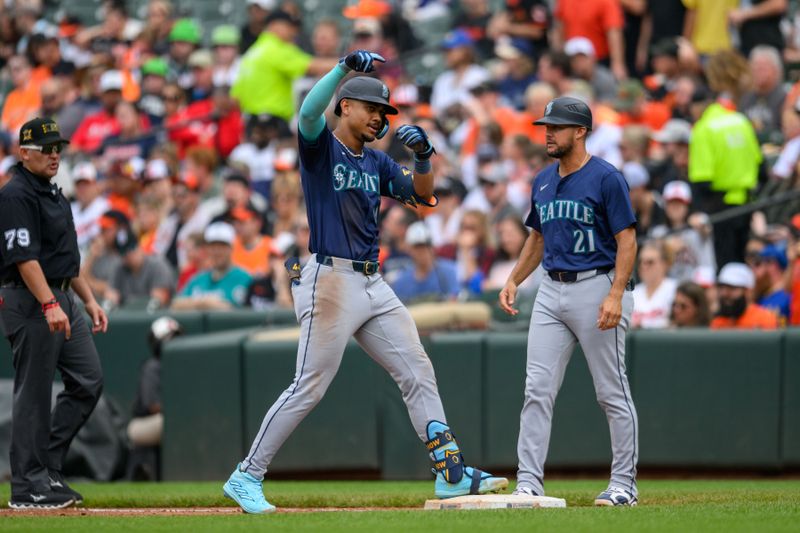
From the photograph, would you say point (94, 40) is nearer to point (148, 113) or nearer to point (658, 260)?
point (148, 113)

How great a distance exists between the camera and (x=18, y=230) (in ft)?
25.5

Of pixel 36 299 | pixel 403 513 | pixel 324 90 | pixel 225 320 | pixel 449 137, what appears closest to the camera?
pixel 324 90

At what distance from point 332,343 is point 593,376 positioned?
1.46m

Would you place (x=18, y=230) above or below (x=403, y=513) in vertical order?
above

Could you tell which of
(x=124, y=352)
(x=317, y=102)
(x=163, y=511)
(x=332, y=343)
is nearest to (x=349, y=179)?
(x=317, y=102)

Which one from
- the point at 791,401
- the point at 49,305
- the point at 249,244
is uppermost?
the point at 249,244

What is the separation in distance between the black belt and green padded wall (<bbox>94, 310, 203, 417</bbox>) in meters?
5.02

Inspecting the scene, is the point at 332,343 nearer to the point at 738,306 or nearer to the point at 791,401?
the point at 791,401

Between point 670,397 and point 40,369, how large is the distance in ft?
16.6

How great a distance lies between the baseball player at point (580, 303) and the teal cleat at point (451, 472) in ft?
0.60

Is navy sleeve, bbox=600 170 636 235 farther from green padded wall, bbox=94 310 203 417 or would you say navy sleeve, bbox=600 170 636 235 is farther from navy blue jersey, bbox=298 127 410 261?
green padded wall, bbox=94 310 203 417

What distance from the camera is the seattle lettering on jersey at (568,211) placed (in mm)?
7684

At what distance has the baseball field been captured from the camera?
666 centimetres

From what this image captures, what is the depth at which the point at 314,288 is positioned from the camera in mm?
7477
